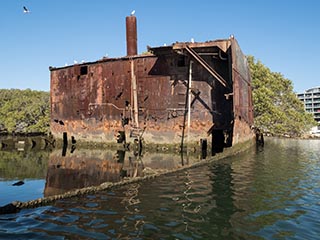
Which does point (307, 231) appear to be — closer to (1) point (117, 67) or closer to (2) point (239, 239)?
(2) point (239, 239)

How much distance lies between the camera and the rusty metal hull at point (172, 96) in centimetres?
1784

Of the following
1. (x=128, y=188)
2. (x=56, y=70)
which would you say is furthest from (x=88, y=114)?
(x=128, y=188)

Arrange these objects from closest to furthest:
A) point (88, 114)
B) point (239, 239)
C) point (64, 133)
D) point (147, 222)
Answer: point (239, 239) → point (147, 222) → point (88, 114) → point (64, 133)

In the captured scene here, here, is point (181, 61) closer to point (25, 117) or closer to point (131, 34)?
point (131, 34)

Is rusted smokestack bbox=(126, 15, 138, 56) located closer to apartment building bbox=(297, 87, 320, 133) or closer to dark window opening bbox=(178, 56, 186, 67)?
dark window opening bbox=(178, 56, 186, 67)

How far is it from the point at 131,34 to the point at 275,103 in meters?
28.4

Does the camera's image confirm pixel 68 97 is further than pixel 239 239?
Yes

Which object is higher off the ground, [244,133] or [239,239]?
[244,133]

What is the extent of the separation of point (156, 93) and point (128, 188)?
37.9 feet

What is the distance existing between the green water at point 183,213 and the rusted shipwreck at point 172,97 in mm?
8917

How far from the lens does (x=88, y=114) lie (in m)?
21.9

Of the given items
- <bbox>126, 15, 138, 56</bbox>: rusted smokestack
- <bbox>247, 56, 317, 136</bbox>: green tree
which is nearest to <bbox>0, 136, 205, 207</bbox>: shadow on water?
<bbox>126, 15, 138, 56</bbox>: rusted smokestack

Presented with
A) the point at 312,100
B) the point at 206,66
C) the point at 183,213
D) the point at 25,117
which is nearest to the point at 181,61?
the point at 206,66

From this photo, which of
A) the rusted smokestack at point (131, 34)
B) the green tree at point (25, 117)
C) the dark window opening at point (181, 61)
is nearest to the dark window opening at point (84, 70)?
the rusted smokestack at point (131, 34)
